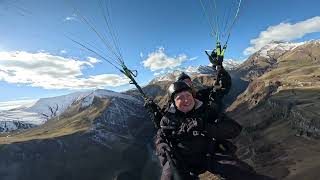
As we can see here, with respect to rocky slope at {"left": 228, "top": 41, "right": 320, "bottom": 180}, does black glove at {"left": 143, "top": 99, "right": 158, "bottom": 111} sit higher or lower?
higher

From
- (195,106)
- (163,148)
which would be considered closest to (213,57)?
(195,106)

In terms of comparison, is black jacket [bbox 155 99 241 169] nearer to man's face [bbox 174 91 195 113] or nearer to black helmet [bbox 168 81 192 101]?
man's face [bbox 174 91 195 113]

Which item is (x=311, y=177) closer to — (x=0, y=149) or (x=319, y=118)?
(x=319, y=118)

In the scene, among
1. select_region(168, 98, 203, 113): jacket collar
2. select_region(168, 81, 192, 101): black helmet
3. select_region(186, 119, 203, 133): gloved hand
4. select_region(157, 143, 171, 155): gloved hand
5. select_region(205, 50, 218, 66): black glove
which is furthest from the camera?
select_region(205, 50, 218, 66): black glove

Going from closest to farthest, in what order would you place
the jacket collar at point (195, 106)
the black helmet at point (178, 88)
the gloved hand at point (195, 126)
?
the gloved hand at point (195, 126), the black helmet at point (178, 88), the jacket collar at point (195, 106)

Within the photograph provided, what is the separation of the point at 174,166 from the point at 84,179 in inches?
6461

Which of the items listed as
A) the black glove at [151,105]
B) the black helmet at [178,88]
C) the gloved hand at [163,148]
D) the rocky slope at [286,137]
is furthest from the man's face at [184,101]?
the rocky slope at [286,137]

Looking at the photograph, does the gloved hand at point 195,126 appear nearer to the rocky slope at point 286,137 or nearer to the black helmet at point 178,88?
the black helmet at point 178,88

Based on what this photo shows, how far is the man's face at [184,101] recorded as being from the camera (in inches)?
378

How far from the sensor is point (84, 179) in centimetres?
16612

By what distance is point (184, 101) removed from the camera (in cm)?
962

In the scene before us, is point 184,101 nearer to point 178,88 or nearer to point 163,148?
point 178,88

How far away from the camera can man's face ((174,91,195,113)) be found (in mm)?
9609

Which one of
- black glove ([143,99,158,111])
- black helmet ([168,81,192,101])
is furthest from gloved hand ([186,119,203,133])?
black glove ([143,99,158,111])
